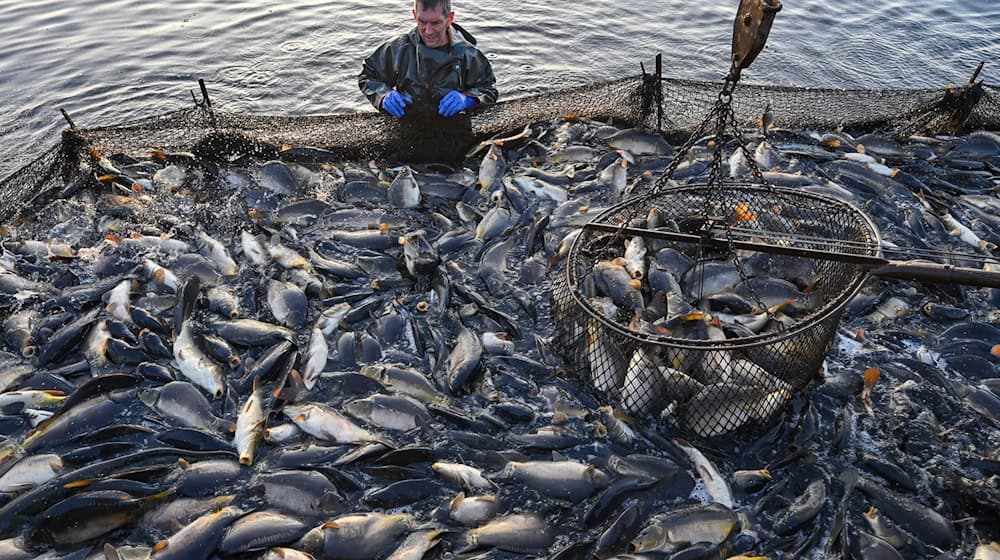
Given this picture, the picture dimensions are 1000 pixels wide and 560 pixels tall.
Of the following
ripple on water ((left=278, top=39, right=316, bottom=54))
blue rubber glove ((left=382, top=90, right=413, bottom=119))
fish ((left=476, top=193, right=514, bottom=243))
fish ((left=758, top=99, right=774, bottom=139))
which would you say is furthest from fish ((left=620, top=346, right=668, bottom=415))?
ripple on water ((left=278, top=39, right=316, bottom=54))

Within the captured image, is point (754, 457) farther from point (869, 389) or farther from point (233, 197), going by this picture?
point (233, 197)

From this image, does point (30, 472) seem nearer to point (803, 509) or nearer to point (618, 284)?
point (618, 284)

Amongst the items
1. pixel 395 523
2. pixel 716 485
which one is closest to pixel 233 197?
pixel 395 523

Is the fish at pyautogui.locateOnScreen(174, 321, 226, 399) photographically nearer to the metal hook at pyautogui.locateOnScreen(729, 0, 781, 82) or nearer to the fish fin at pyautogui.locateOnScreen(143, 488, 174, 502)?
the fish fin at pyautogui.locateOnScreen(143, 488, 174, 502)

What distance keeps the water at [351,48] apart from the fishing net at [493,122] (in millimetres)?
3084

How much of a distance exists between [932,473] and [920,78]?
948 cm

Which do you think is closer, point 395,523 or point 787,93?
point 395,523

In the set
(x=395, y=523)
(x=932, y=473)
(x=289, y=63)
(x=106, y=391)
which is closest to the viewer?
(x=395, y=523)

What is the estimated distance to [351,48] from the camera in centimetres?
1257

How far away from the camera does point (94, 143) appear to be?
24.1ft

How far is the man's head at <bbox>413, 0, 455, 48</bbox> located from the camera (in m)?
7.21

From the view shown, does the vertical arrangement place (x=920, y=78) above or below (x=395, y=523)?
above

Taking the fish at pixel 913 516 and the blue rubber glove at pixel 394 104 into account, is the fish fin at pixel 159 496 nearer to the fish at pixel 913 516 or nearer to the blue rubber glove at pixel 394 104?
the fish at pixel 913 516

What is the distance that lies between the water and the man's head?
11.7ft
